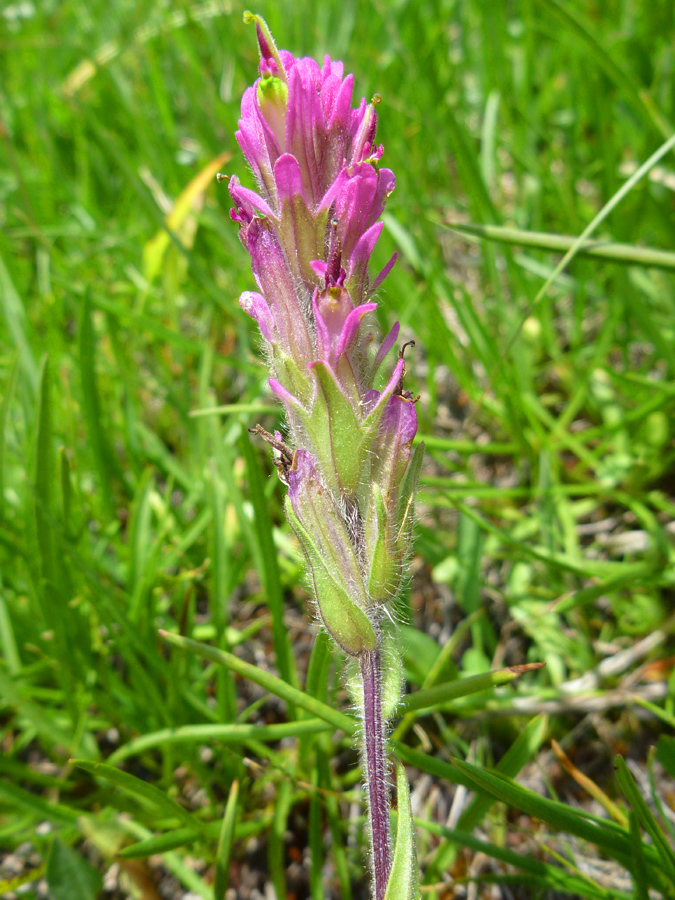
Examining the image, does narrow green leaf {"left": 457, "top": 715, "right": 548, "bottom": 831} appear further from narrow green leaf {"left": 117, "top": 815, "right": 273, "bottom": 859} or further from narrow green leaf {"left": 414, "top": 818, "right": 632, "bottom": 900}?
narrow green leaf {"left": 117, "top": 815, "right": 273, "bottom": 859}

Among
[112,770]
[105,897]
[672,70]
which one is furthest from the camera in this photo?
[672,70]

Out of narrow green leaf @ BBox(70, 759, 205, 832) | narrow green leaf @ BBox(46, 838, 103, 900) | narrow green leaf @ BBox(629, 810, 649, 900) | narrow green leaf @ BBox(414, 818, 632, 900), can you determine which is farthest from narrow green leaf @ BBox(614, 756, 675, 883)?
narrow green leaf @ BBox(46, 838, 103, 900)

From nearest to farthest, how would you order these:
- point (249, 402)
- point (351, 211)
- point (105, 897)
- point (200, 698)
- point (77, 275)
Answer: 1. point (351, 211)
2. point (105, 897)
3. point (200, 698)
4. point (249, 402)
5. point (77, 275)

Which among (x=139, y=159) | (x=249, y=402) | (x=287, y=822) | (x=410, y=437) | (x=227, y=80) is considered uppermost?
(x=227, y=80)

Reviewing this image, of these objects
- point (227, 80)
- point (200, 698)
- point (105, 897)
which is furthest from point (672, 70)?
point (105, 897)

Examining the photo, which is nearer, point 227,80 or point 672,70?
point 672,70

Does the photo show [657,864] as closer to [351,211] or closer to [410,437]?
[410,437]

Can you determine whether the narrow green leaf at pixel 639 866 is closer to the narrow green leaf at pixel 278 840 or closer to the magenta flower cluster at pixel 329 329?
the magenta flower cluster at pixel 329 329
